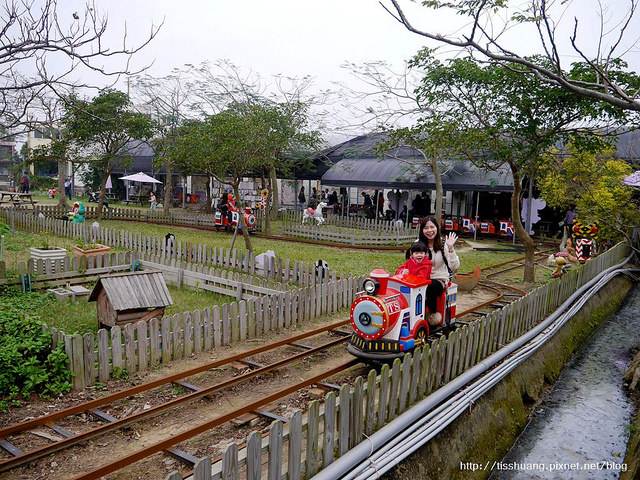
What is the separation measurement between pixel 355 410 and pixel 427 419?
1138 mm

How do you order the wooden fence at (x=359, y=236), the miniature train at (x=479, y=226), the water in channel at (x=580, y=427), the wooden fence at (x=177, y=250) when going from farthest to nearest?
1. the miniature train at (x=479, y=226)
2. the wooden fence at (x=359, y=236)
3. the wooden fence at (x=177, y=250)
4. the water in channel at (x=580, y=427)

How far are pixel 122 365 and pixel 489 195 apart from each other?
2432 cm

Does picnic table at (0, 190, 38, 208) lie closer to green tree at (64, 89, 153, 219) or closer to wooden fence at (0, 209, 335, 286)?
green tree at (64, 89, 153, 219)

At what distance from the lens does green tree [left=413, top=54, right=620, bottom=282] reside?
10773mm

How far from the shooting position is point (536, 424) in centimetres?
770

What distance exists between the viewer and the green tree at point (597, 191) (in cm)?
1641

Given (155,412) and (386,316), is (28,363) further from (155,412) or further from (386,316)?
(386,316)

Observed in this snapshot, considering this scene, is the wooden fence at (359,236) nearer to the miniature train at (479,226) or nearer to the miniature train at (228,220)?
the miniature train at (228,220)

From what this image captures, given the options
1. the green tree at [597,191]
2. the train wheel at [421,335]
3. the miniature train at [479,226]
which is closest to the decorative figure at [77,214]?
the miniature train at [479,226]

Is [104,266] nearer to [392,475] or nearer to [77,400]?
[77,400]

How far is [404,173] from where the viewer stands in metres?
25.3

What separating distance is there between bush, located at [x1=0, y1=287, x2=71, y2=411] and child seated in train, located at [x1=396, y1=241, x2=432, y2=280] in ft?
14.4

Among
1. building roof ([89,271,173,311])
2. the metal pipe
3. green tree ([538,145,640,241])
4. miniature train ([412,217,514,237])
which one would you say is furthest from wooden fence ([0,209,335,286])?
miniature train ([412,217,514,237])

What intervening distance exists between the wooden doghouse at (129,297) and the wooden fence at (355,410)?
11.2 ft
